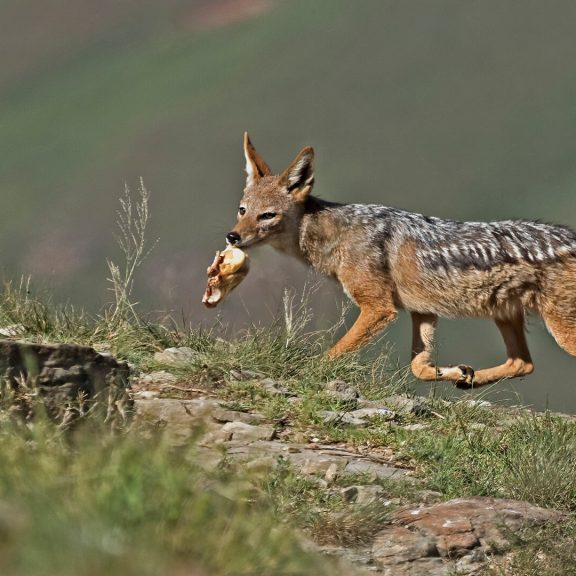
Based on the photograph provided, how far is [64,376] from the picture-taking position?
6.98m

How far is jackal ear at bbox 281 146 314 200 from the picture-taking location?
40.7 feet

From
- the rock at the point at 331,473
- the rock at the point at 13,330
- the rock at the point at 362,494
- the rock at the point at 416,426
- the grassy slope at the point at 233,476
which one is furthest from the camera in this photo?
the rock at the point at 13,330

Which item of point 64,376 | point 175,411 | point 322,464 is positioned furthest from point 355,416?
point 64,376

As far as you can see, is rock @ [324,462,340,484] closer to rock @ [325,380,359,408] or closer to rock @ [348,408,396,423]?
rock @ [348,408,396,423]

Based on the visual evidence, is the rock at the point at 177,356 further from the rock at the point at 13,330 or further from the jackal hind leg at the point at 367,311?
the jackal hind leg at the point at 367,311

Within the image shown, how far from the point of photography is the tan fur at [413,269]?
11.8 metres

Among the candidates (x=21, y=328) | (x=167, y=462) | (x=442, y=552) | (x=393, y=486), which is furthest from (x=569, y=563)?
(x=21, y=328)

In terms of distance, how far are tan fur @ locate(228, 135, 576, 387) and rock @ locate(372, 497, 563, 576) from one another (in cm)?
458

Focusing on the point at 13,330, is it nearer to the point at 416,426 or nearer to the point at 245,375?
the point at 245,375

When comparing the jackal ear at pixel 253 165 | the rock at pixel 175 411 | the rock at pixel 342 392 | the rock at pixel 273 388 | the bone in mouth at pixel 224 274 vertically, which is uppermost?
the jackal ear at pixel 253 165

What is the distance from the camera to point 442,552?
21.5ft

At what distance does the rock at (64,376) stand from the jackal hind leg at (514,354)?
20.4 feet

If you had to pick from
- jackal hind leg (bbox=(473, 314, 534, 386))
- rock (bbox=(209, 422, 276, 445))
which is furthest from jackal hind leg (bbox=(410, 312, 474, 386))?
rock (bbox=(209, 422, 276, 445))

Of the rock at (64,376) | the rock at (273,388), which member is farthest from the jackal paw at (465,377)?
the rock at (64,376)
